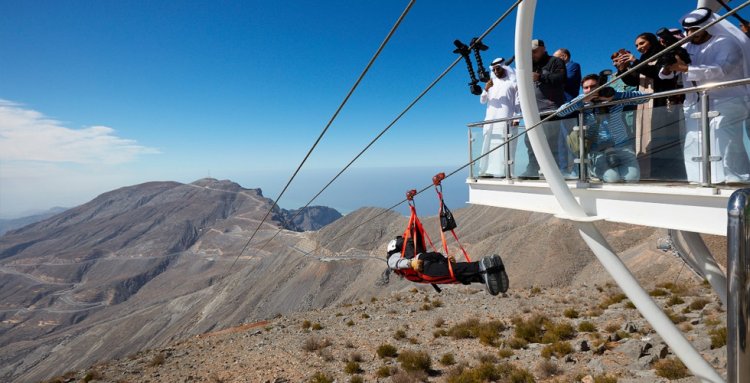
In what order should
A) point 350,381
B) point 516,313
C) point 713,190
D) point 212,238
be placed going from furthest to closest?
1. point 212,238
2. point 516,313
3. point 350,381
4. point 713,190

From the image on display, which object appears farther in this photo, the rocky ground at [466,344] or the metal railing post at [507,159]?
the rocky ground at [466,344]

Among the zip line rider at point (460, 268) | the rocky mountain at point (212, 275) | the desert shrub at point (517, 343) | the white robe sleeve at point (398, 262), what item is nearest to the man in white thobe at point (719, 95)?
Result: the zip line rider at point (460, 268)

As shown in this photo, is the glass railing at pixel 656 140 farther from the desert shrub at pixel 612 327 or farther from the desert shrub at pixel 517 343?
the desert shrub at pixel 612 327

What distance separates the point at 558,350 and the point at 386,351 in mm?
5929

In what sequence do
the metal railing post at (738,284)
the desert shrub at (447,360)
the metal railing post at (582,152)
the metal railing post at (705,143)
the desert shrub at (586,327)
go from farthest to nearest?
the desert shrub at (586,327) < the desert shrub at (447,360) < the metal railing post at (582,152) < the metal railing post at (705,143) < the metal railing post at (738,284)

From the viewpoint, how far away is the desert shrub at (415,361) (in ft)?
44.3

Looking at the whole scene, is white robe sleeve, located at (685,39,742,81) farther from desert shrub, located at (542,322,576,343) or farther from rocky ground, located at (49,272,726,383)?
desert shrub, located at (542,322,576,343)

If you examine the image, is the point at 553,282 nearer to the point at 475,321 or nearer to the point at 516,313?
the point at 516,313

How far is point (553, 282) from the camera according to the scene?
29.6 m

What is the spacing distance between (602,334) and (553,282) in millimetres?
16578

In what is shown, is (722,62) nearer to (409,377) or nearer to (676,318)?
(409,377)

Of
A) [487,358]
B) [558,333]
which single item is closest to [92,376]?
[487,358]

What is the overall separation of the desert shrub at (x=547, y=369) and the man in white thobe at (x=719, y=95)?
872cm

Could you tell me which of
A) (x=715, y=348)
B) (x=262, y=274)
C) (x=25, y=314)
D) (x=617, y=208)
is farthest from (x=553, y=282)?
(x=25, y=314)
